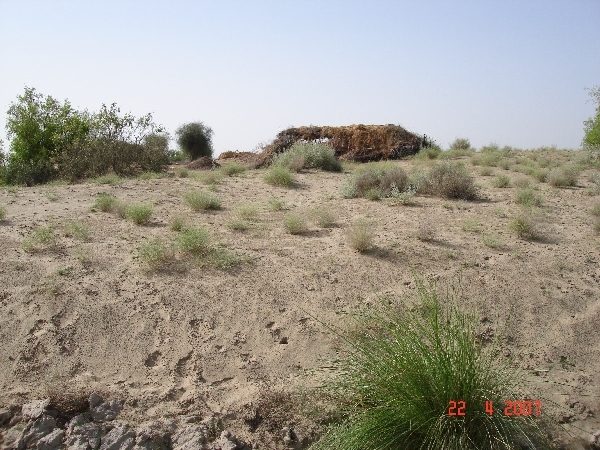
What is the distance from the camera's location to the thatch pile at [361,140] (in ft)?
62.5

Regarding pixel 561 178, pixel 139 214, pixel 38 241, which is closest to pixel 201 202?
pixel 139 214

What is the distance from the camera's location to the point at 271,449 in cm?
382

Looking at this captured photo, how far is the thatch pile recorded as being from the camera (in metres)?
19.0

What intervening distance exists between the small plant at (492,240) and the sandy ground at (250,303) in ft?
0.19

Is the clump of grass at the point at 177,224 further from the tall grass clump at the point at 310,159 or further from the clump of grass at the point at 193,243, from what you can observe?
the tall grass clump at the point at 310,159

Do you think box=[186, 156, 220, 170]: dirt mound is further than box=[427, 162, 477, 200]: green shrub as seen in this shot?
Yes

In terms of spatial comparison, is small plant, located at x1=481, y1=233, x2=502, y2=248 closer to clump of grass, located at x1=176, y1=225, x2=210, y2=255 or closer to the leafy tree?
clump of grass, located at x1=176, y1=225, x2=210, y2=255

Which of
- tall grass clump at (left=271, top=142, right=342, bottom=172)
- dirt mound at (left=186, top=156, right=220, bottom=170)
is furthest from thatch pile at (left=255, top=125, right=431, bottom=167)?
tall grass clump at (left=271, top=142, right=342, bottom=172)

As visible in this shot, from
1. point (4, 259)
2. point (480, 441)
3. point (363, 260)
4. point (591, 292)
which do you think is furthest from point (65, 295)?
point (591, 292)

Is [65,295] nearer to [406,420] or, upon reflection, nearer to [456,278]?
[406,420]

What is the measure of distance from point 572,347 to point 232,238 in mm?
4438
